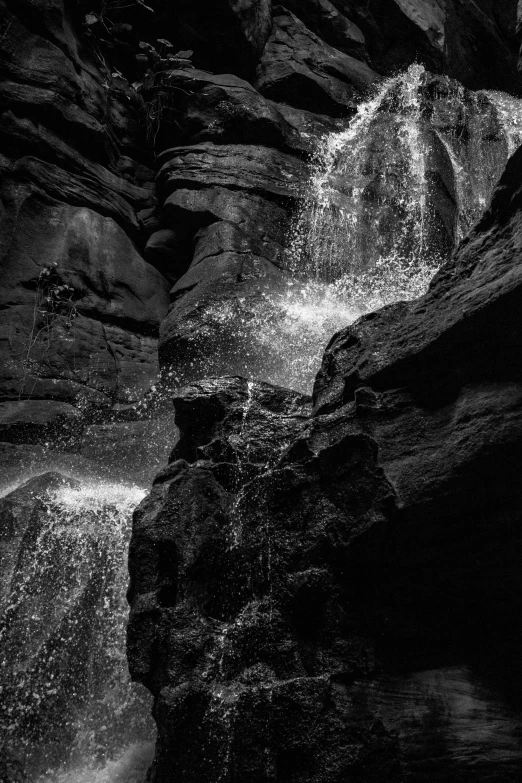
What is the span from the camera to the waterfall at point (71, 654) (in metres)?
4.62

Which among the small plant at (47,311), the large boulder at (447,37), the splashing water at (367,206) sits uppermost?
the large boulder at (447,37)

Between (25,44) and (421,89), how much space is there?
7501 millimetres

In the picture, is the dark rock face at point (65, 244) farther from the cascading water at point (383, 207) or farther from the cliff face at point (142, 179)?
the cascading water at point (383, 207)

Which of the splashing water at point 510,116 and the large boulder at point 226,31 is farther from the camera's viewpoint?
the large boulder at point 226,31

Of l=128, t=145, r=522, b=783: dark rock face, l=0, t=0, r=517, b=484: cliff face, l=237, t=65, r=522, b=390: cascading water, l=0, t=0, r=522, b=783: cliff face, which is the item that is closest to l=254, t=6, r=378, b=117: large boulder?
l=0, t=0, r=517, b=484: cliff face

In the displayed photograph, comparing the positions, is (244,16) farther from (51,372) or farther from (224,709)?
(224,709)

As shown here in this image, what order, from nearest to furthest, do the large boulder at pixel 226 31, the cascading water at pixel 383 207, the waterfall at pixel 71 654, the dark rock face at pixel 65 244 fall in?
the waterfall at pixel 71 654
the dark rock face at pixel 65 244
the cascading water at pixel 383 207
the large boulder at pixel 226 31

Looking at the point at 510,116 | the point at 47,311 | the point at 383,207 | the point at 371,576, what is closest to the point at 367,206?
the point at 383,207

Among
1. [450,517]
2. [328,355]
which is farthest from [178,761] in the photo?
[328,355]

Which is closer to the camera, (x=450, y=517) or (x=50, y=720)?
(x=450, y=517)

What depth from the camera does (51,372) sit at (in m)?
8.04

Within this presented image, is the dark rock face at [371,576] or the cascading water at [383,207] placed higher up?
the cascading water at [383,207]

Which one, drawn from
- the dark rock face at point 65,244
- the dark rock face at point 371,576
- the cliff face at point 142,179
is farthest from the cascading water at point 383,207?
the dark rock face at point 371,576

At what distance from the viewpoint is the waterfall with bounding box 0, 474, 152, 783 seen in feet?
15.2
